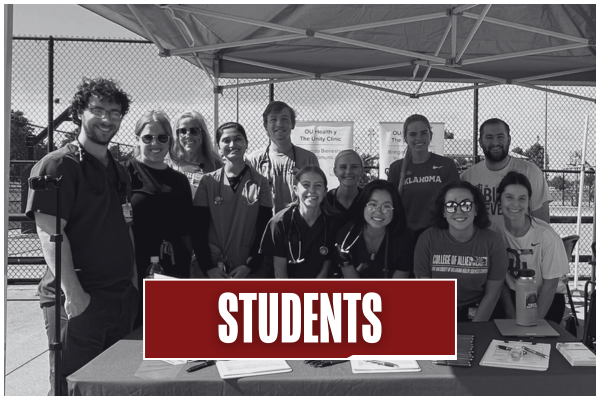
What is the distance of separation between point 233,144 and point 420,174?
3.72 ft

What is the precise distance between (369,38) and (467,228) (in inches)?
77.0

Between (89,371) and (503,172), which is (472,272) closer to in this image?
(503,172)

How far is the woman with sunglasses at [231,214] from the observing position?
2.77 metres

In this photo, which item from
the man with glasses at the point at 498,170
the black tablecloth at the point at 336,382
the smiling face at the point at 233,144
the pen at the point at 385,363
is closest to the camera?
the black tablecloth at the point at 336,382

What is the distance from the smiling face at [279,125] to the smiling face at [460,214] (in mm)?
1168

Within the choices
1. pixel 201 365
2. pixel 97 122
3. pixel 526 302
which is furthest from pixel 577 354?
pixel 97 122

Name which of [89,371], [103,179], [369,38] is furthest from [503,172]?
[89,371]

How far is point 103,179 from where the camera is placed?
6.92ft

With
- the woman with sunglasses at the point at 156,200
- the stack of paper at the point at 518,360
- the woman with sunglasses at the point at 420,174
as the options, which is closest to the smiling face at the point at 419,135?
the woman with sunglasses at the point at 420,174

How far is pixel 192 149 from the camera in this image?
3076mm

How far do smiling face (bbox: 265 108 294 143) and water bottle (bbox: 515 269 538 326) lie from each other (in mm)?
1657

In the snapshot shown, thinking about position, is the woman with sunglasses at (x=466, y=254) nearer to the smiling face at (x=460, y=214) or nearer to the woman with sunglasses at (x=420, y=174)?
the smiling face at (x=460, y=214)

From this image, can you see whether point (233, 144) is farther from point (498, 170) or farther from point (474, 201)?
point (498, 170)

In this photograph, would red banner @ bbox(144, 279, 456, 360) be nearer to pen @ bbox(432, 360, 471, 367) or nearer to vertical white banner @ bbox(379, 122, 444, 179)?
pen @ bbox(432, 360, 471, 367)
